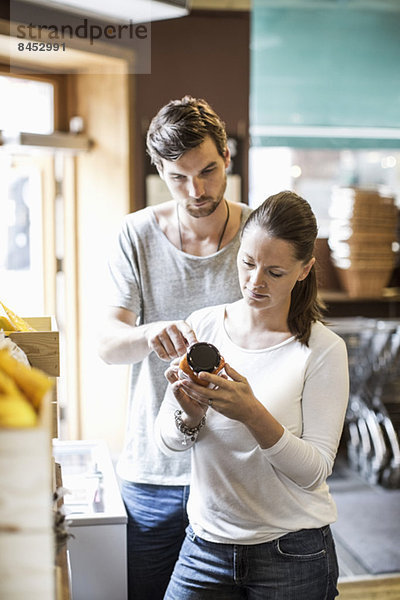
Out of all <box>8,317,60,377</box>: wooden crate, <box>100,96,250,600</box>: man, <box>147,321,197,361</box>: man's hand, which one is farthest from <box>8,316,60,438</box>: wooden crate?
<box>100,96,250,600</box>: man

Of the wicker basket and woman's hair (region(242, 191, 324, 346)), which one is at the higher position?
woman's hair (region(242, 191, 324, 346))

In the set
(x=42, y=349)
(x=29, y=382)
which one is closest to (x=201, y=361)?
(x=42, y=349)

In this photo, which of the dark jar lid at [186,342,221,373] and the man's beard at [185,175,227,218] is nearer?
the dark jar lid at [186,342,221,373]

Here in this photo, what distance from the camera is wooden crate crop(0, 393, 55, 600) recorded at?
770 millimetres

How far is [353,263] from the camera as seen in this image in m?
4.53

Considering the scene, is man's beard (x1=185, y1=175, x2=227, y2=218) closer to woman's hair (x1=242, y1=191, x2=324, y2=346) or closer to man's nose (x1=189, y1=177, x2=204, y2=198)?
man's nose (x1=189, y1=177, x2=204, y2=198)

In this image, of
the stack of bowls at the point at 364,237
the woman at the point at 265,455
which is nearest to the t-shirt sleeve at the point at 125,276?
the woman at the point at 265,455

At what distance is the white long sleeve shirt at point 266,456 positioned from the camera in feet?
4.87

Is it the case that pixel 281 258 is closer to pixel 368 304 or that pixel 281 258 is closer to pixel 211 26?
pixel 211 26

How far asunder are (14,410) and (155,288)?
3.88 ft

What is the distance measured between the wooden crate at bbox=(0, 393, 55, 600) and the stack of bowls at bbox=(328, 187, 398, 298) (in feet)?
12.7

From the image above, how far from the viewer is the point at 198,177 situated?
70.0 inches

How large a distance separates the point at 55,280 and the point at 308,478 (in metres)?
2.33

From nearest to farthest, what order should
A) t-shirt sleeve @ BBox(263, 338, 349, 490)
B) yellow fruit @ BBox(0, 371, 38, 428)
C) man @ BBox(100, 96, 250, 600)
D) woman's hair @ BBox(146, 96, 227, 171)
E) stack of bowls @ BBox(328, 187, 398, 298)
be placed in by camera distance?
yellow fruit @ BBox(0, 371, 38, 428)
t-shirt sleeve @ BBox(263, 338, 349, 490)
woman's hair @ BBox(146, 96, 227, 171)
man @ BBox(100, 96, 250, 600)
stack of bowls @ BBox(328, 187, 398, 298)
